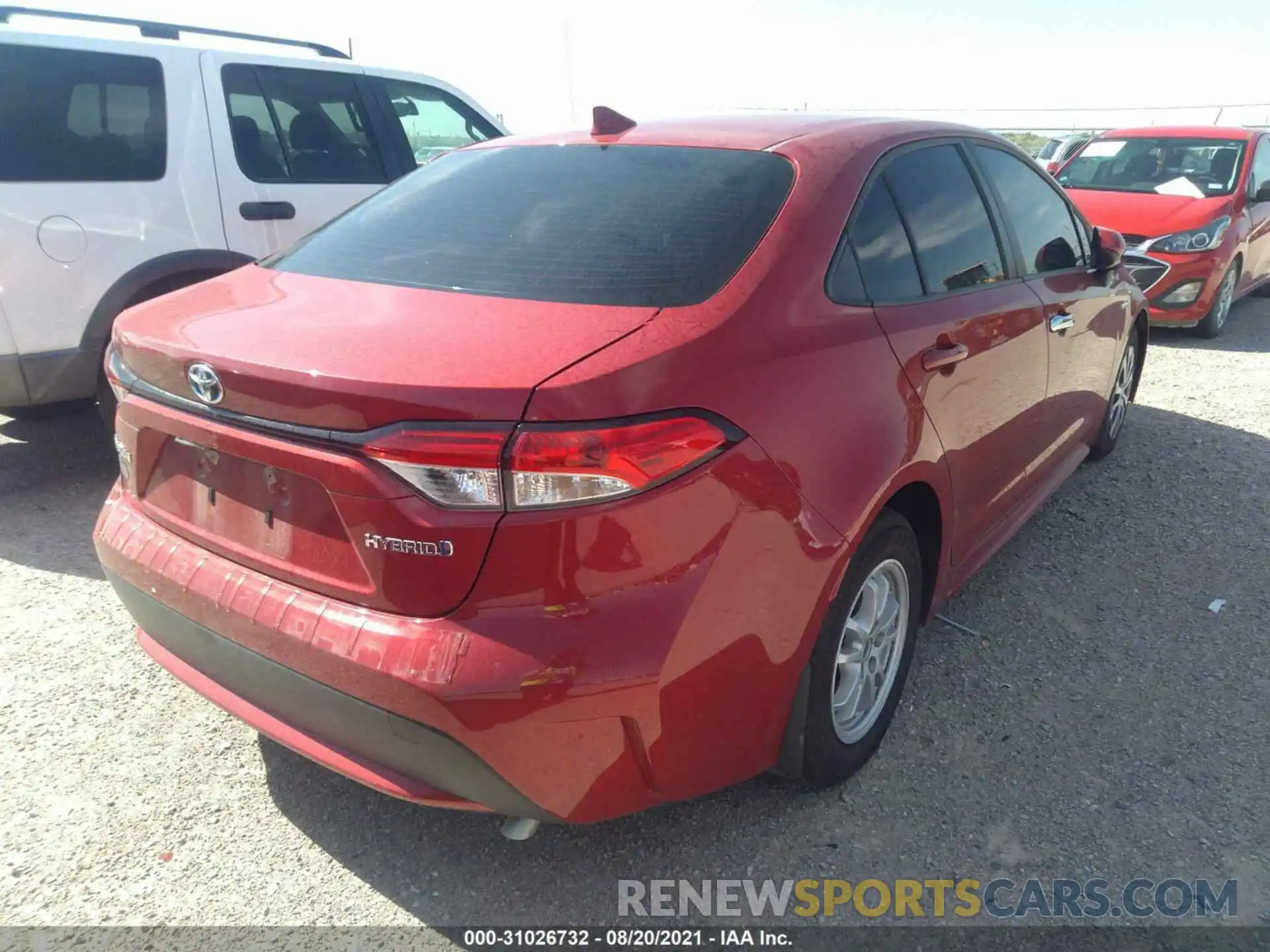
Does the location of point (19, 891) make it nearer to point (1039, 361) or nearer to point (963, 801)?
point (963, 801)

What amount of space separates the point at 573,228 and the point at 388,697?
121cm

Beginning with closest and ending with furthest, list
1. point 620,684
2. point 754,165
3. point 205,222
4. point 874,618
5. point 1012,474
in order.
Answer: point 620,684 → point 754,165 → point 874,618 → point 1012,474 → point 205,222

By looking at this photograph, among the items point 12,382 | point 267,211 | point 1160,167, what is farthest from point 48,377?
point 1160,167

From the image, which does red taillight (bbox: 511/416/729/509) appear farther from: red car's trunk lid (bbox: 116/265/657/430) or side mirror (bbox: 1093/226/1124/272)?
side mirror (bbox: 1093/226/1124/272)

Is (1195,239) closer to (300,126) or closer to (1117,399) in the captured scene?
(1117,399)

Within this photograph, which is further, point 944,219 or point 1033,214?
point 1033,214

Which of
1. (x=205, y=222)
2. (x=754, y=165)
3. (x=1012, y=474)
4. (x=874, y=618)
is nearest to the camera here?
(x=754, y=165)

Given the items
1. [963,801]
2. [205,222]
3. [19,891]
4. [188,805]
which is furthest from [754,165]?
[205,222]

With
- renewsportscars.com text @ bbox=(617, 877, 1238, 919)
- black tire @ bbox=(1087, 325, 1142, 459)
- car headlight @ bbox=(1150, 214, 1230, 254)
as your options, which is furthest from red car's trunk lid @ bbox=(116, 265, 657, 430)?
car headlight @ bbox=(1150, 214, 1230, 254)

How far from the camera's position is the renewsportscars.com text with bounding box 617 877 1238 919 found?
6.97 feet

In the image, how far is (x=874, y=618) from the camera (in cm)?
252

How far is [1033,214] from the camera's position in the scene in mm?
3443

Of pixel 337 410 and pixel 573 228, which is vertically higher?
pixel 573 228

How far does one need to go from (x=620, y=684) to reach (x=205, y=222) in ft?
12.3
